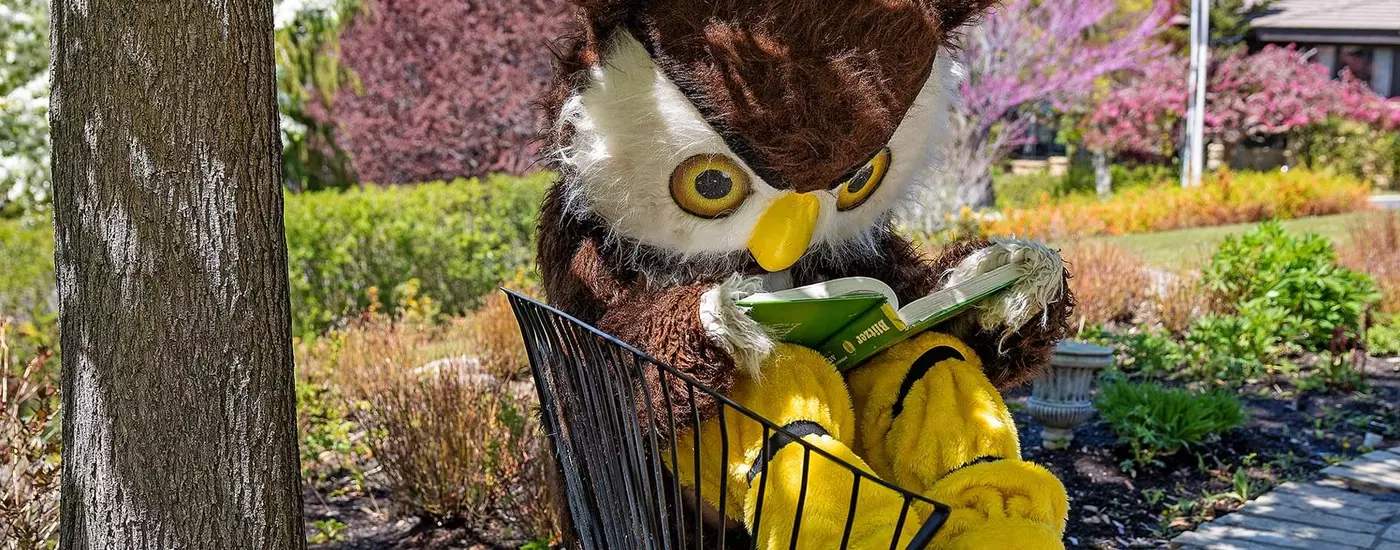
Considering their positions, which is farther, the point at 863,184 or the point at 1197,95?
the point at 1197,95

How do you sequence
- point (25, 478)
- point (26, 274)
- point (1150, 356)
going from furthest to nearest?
point (26, 274), point (1150, 356), point (25, 478)

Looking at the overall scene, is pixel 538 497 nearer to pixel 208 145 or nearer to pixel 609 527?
pixel 609 527

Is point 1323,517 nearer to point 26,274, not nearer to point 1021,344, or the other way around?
point 1021,344

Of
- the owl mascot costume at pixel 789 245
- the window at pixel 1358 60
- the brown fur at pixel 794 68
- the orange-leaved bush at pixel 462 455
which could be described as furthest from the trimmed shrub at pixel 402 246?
the window at pixel 1358 60

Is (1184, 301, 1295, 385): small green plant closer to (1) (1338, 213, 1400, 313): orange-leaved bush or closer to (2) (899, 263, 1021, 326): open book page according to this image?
(1) (1338, 213, 1400, 313): orange-leaved bush

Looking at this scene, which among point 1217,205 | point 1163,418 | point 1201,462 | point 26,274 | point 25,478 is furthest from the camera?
point 1217,205

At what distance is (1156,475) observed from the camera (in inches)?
164

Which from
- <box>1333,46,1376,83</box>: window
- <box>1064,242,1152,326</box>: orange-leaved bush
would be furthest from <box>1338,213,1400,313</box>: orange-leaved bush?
<box>1333,46,1376,83</box>: window

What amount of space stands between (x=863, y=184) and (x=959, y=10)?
0.40 meters

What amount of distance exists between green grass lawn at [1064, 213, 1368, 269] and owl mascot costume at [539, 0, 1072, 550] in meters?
6.17

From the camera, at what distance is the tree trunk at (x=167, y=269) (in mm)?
1822

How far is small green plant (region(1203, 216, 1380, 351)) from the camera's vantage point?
5.54m

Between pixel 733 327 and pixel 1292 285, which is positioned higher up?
pixel 733 327

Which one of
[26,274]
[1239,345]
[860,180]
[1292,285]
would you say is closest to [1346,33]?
[1292,285]
